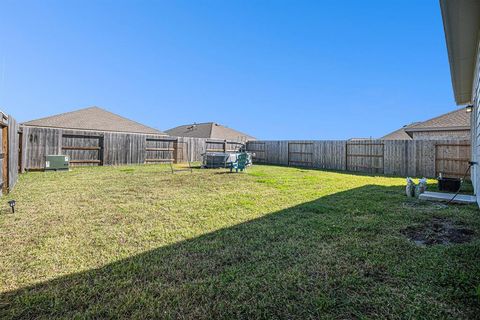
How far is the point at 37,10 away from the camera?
8938mm

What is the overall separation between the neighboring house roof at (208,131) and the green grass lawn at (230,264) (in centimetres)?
1999

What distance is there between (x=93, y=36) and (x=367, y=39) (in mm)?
20991

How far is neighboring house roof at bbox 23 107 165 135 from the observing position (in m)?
16.3

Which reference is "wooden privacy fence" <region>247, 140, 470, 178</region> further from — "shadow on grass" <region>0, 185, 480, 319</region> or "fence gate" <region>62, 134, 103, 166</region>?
"fence gate" <region>62, 134, 103, 166</region>

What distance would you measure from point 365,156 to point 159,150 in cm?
1299

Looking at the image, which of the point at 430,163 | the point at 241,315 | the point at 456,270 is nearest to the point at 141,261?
the point at 241,315

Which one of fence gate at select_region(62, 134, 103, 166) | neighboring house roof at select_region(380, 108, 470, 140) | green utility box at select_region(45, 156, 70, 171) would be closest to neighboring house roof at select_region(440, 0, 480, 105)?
neighboring house roof at select_region(380, 108, 470, 140)

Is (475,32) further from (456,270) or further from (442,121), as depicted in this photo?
(442,121)

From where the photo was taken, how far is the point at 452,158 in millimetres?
9938

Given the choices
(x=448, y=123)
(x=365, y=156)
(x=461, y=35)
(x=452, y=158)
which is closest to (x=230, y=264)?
(x=461, y=35)

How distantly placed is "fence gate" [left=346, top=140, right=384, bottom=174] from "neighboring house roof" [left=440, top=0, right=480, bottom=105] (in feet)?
18.0

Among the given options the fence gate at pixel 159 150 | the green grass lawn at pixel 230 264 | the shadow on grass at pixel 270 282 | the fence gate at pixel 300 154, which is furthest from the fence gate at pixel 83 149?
the shadow on grass at pixel 270 282

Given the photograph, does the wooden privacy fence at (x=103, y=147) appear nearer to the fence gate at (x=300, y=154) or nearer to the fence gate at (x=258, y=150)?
the fence gate at (x=258, y=150)

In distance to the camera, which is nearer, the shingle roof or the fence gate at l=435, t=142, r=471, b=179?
the fence gate at l=435, t=142, r=471, b=179
